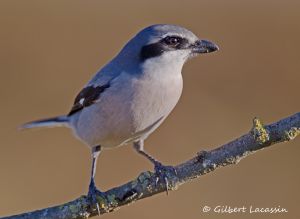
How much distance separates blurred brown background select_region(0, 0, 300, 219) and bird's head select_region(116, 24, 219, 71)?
2.63m

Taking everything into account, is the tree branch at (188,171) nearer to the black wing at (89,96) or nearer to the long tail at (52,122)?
the black wing at (89,96)

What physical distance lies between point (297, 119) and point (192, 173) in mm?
563

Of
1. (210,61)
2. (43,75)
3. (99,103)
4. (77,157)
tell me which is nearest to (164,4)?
(210,61)

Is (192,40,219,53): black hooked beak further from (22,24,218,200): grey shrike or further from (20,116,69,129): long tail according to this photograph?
(20,116,69,129): long tail

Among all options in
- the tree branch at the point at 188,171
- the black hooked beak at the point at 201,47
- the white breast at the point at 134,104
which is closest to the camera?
the tree branch at the point at 188,171

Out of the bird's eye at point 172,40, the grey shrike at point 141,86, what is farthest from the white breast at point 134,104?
the bird's eye at point 172,40

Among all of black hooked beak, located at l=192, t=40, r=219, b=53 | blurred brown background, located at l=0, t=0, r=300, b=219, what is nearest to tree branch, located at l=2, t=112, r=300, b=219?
black hooked beak, located at l=192, t=40, r=219, b=53

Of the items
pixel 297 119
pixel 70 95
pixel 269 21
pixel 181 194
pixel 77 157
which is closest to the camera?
pixel 297 119

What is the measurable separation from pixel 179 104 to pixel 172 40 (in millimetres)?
4016

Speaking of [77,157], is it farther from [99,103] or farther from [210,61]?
[99,103]

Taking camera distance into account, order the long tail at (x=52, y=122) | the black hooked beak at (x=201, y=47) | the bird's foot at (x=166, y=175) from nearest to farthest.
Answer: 1. the bird's foot at (x=166, y=175)
2. the black hooked beak at (x=201, y=47)
3. the long tail at (x=52, y=122)

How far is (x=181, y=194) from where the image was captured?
6.88 meters

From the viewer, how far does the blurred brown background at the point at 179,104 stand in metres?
6.90

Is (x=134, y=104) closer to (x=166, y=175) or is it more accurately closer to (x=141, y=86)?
(x=141, y=86)
